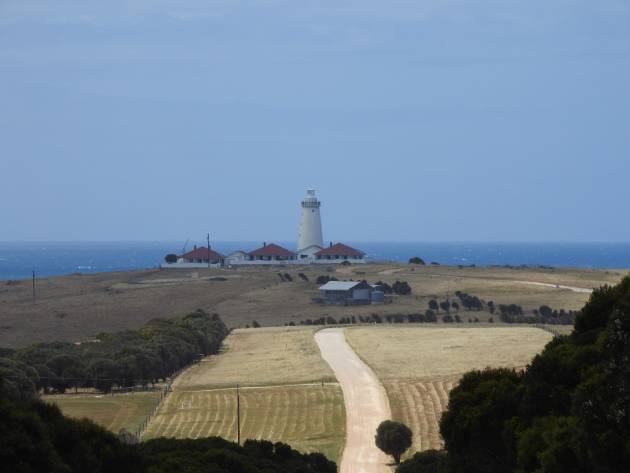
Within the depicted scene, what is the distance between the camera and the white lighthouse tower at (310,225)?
11938 cm

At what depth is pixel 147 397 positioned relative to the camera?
38.4m

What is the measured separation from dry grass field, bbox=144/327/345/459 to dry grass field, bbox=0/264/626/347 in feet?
48.3

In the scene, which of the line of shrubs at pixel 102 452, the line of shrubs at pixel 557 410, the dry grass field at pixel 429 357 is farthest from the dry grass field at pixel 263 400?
the line of shrubs at pixel 557 410

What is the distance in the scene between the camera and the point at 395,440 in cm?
2702

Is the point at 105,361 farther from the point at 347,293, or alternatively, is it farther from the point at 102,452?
the point at 347,293

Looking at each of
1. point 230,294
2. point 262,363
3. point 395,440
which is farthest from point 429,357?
point 230,294

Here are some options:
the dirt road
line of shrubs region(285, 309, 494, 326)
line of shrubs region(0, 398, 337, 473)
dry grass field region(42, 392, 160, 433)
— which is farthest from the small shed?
line of shrubs region(0, 398, 337, 473)

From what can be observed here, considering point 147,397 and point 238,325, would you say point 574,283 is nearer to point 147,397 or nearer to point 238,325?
point 238,325

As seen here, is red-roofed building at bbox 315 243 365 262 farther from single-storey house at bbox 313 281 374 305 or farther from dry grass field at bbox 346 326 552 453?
dry grass field at bbox 346 326 552 453

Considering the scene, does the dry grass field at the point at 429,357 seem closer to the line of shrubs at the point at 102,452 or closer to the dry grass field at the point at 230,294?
the line of shrubs at the point at 102,452

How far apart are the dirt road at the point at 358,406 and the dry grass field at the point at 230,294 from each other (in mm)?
17308

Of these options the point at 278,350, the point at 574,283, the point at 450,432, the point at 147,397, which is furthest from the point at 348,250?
the point at 450,432

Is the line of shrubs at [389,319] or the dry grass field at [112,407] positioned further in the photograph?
the line of shrubs at [389,319]

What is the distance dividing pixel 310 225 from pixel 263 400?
8346 centimetres
